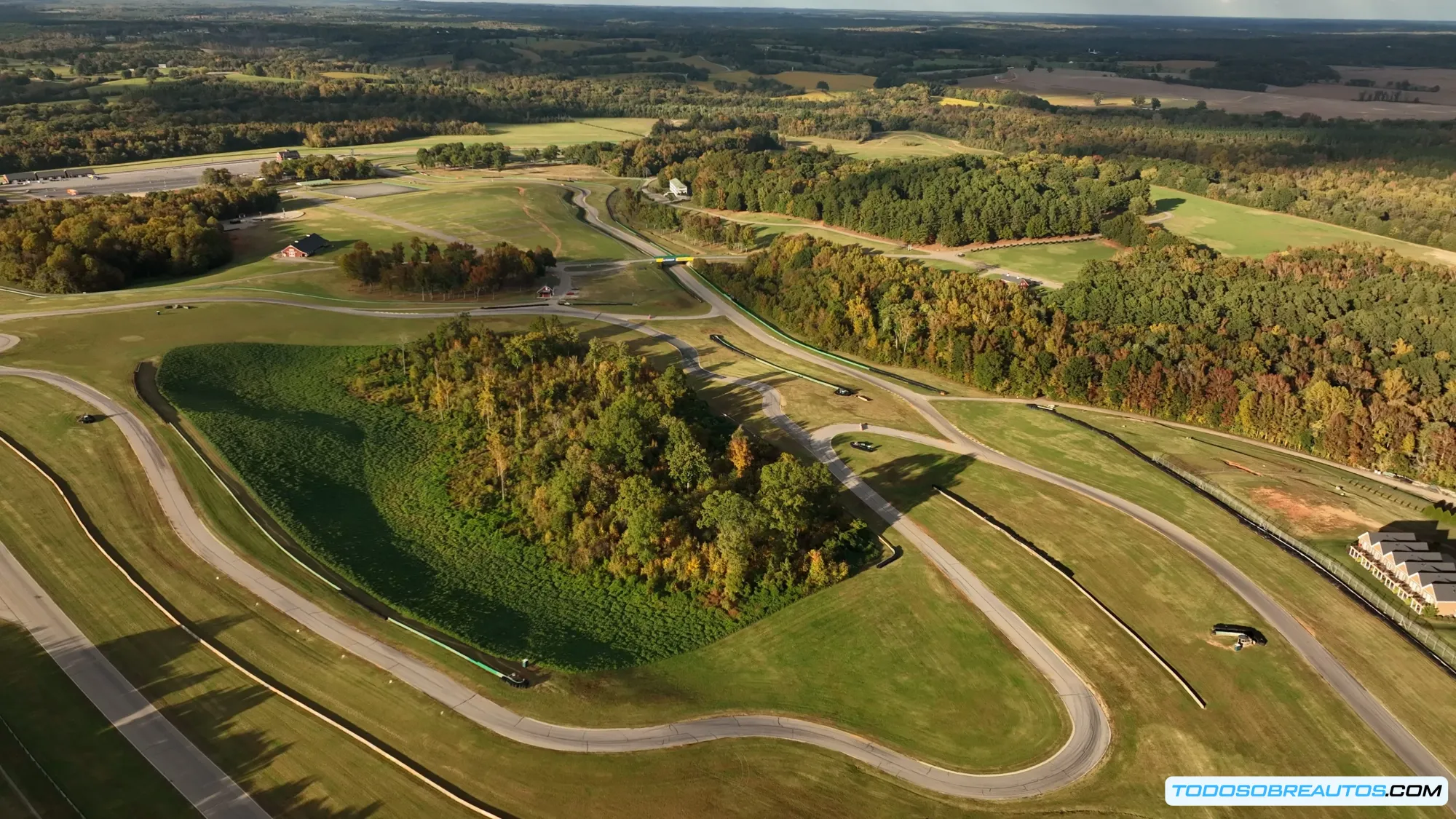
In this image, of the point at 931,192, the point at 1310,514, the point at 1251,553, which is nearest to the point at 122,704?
the point at 1251,553

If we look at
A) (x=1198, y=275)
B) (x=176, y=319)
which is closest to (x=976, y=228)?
(x=1198, y=275)

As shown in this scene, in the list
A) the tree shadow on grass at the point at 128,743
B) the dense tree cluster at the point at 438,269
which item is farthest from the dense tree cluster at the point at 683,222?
the tree shadow on grass at the point at 128,743

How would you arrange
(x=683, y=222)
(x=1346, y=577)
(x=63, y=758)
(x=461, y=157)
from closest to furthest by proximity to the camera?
(x=63, y=758), (x=1346, y=577), (x=683, y=222), (x=461, y=157)

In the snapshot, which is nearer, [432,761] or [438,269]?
[432,761]

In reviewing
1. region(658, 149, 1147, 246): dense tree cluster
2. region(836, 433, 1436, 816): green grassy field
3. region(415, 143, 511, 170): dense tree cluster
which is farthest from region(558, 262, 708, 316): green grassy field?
region(415, 143, 511, 170): dense tree cluster

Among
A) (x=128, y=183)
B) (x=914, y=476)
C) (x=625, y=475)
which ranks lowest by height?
(x=914, y=476)

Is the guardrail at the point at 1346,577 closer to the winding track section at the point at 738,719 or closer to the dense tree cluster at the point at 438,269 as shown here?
the winding track section at the point at 738,719

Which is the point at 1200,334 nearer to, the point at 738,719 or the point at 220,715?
the point at 738,719
